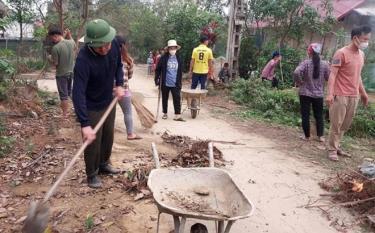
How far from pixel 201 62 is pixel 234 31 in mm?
4129

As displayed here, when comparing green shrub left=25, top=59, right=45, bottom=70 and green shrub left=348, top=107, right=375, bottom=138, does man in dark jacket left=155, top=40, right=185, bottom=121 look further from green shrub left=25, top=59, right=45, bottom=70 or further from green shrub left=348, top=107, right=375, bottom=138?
green shrub left=25, top=59, right=45, bottom=70

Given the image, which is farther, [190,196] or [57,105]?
[57,105]

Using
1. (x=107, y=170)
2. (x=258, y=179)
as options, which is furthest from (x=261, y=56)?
(x=107, y=170)

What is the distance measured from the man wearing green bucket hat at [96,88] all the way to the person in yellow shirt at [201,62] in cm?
569

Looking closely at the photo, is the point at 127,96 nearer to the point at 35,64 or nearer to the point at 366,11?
the point at 366,11

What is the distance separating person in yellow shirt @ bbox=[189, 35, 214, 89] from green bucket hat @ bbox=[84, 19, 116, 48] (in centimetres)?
646

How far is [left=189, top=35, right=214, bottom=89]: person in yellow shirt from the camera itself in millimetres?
10625

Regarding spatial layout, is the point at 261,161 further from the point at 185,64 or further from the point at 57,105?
the point at 185,64

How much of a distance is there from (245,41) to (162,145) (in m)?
9.50

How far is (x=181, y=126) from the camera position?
28.4ft

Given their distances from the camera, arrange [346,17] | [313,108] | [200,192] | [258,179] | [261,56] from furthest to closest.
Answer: [346,17]
[261,56]
[313,108]
[258,179]
[200,192]

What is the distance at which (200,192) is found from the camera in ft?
12.8

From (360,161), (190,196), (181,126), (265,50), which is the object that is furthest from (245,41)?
(190,196)

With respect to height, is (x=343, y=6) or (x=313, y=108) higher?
(x=343, y=6)
